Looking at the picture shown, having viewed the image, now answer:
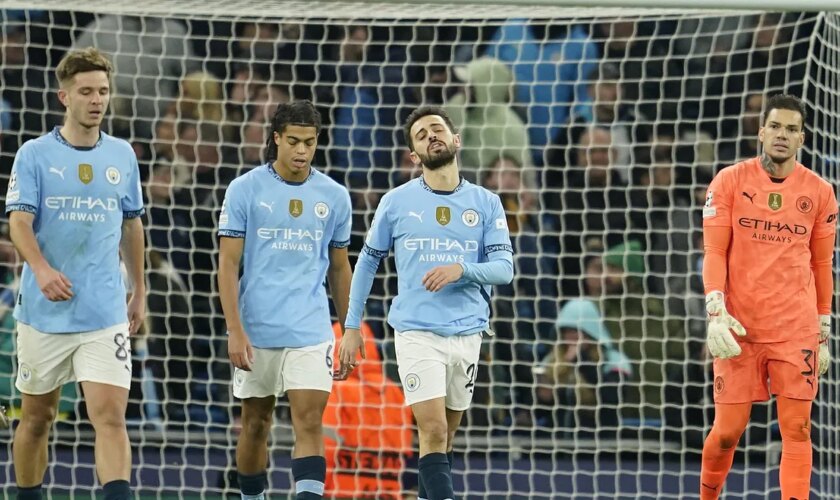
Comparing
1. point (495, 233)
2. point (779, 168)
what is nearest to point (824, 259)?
point (779, 168)

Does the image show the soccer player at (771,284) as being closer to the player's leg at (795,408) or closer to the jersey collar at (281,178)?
the player's leg at (795,408)

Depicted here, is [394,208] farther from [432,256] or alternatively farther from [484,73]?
[484,73]

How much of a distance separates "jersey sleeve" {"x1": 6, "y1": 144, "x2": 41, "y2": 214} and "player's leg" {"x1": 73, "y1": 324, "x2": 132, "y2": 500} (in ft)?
1.81

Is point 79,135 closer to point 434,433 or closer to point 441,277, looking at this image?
point 441,277

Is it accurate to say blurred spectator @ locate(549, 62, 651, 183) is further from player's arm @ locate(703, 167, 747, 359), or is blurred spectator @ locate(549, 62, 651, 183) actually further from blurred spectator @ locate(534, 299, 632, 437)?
player's arm @ locate(703, 167, 747, 359)

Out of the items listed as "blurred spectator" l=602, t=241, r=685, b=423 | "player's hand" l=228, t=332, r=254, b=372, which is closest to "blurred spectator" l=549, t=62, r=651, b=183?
"blurred spectator" l=602, t=241, r=685, b=423

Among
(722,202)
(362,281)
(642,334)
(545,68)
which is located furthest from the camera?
(545,68)

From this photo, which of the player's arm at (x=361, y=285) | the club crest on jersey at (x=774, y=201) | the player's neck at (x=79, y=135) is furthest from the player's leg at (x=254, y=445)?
the club crest on jersey at (x=774, y=201)

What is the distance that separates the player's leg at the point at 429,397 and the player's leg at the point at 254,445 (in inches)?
25.0

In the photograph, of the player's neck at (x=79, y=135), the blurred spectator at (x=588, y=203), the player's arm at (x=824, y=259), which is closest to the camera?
the player's neck at (x=79, y=135)

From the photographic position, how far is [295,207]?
6.04 metres

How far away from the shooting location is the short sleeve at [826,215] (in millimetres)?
6219

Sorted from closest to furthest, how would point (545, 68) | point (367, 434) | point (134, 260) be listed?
point (134, 260) < point (367, 434) < point (545, 68)

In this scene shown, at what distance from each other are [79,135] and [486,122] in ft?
13.3
